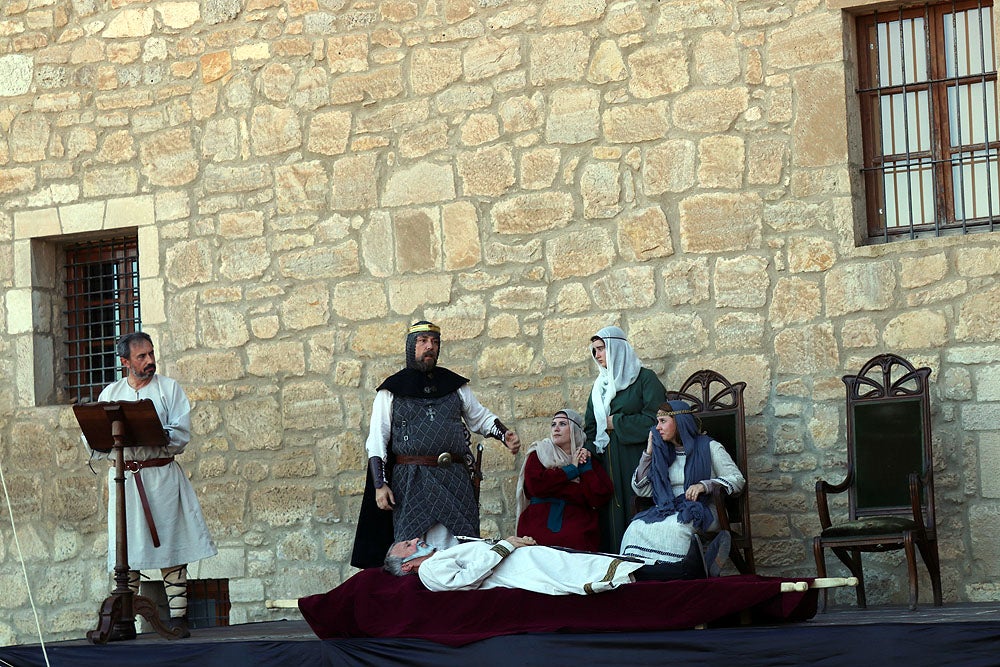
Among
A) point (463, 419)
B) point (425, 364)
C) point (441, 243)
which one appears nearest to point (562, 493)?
point (463, 419)

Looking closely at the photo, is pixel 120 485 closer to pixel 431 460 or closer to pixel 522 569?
pixel 431 460

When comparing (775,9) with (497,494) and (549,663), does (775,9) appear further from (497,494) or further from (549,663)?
(549,663)

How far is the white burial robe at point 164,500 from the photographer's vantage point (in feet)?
23.0

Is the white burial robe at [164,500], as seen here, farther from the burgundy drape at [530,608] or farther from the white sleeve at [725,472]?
the white sleeve at [725,472]

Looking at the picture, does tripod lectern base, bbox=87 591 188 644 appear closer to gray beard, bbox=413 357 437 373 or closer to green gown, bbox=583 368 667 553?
gray beard, bbox=413 357 437 373

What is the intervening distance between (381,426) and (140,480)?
50.0 inches

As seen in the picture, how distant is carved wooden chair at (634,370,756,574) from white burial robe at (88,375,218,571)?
2.24 m

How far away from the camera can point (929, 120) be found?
7.05 metres

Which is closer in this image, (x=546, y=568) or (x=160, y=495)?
(x=546, y=568)

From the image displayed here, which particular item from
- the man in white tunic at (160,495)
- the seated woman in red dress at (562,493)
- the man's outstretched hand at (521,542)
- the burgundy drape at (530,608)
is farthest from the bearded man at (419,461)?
the man in white tunic at (160,495)

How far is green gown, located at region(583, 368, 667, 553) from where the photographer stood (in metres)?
6.85

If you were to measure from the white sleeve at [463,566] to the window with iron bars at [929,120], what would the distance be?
266cm

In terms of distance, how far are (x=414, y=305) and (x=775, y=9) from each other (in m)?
2.49

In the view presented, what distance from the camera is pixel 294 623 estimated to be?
7.66 m
